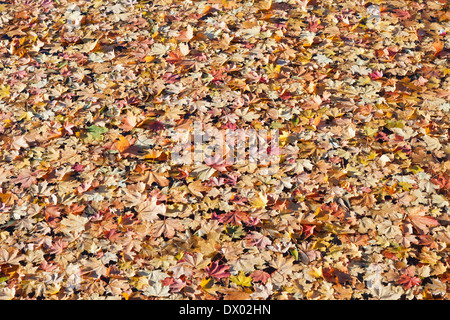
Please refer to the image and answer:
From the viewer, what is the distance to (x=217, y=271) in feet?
8.63

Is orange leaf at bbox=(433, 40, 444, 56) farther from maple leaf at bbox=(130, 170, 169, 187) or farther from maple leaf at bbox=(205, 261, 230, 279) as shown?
maple leaf at bbox=(205, 261, 230, 279)

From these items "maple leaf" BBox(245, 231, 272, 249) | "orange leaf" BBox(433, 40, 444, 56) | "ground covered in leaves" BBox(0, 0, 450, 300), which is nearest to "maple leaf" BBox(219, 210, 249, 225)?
"ground covered in leaves" BBox(0, 0, 450, 300)

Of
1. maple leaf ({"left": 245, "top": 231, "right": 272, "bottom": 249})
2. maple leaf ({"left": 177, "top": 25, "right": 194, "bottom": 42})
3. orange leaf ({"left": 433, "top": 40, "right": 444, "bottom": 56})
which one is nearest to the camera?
maple leaf ({"left": 245, "top": 231, "right": 272, "bottom": 249})

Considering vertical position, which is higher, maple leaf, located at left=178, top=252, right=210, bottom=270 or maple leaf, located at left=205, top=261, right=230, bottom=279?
maple leaf, located at left=178, top=252, right=210, bottom=270

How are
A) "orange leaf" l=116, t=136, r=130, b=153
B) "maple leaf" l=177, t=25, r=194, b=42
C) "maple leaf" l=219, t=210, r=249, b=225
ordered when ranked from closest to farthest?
"maple leaf" l=219, t=210, r=249, b=225 < "orange leaf" l=116, t=136, r=130, b=153 < "maple leaf" l=177, t=25, r=194, b=42

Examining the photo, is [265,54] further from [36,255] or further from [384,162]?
[36,255]

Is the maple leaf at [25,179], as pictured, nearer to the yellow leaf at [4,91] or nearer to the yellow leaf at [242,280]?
the yellow leaf at [4,91]

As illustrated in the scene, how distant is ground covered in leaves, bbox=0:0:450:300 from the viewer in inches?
104

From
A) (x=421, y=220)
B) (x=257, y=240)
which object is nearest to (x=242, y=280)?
(x=257, y=240)

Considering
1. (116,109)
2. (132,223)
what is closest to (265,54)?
(116,109)

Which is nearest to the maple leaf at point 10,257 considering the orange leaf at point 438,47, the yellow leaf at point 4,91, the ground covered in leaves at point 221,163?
the ground covered in leaves at point 221,163

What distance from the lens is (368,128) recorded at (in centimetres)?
346

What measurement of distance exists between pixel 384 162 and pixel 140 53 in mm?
2354

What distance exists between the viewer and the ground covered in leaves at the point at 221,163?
2.64m
